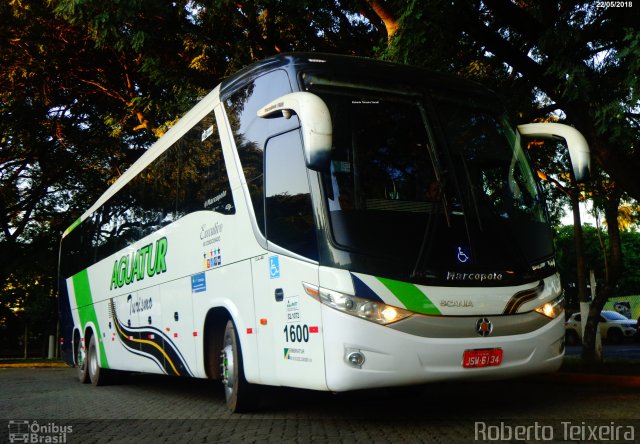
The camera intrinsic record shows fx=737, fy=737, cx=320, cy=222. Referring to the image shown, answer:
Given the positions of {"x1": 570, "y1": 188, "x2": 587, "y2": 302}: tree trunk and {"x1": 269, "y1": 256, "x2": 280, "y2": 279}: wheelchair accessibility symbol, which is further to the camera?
{"x1": 570, "y1": 188, "x2": 587, "y2": 302}: tree trunk

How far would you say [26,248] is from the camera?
2975 centimetres

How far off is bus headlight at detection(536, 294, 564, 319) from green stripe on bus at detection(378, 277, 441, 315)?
120cm

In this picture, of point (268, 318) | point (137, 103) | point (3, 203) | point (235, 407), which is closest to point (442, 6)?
point (268, 318)

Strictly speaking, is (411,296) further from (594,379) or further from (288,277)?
(594,379)

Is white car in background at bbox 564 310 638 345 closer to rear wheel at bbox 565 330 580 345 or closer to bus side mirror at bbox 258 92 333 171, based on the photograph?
rear wheel at bbox 565 330 580 345

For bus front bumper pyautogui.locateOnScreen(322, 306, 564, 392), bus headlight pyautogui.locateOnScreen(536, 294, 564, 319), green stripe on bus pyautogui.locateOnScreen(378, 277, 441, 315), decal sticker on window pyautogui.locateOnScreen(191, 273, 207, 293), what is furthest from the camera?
decal sticker on window pyautogui.locateOnScreen(191, 273, 207, 293)

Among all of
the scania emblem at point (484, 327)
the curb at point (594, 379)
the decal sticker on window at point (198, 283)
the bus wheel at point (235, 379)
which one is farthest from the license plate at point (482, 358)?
the curb at point (594, 379)

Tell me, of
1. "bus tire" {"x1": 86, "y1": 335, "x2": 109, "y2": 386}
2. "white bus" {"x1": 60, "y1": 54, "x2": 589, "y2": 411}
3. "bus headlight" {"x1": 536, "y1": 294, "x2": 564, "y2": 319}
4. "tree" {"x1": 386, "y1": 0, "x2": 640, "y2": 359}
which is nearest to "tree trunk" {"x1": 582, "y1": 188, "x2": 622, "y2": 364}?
"tree" {"x1": 386, "y1": 0, "x2": 640, "y2": 359}

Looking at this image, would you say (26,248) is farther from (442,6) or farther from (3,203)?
(442,6)

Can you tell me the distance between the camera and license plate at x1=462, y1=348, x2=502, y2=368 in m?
6.35

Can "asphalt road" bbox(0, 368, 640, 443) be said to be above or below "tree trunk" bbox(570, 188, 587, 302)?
below

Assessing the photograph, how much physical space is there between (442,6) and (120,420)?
6.74 m

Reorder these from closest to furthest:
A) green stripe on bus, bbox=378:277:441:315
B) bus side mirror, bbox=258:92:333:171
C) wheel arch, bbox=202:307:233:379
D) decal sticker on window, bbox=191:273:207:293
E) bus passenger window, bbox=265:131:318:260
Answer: bus side mirror, bbox=258:92:333:171 < green stripe on bus, bbox=378:277:441:315 < bus passenger window, bbox=265:131:318:260 < wheel arch, bbox=202:307:233:379 < decal sticker on window, bbox=191:273:207:293

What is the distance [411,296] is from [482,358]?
87 centimetres
